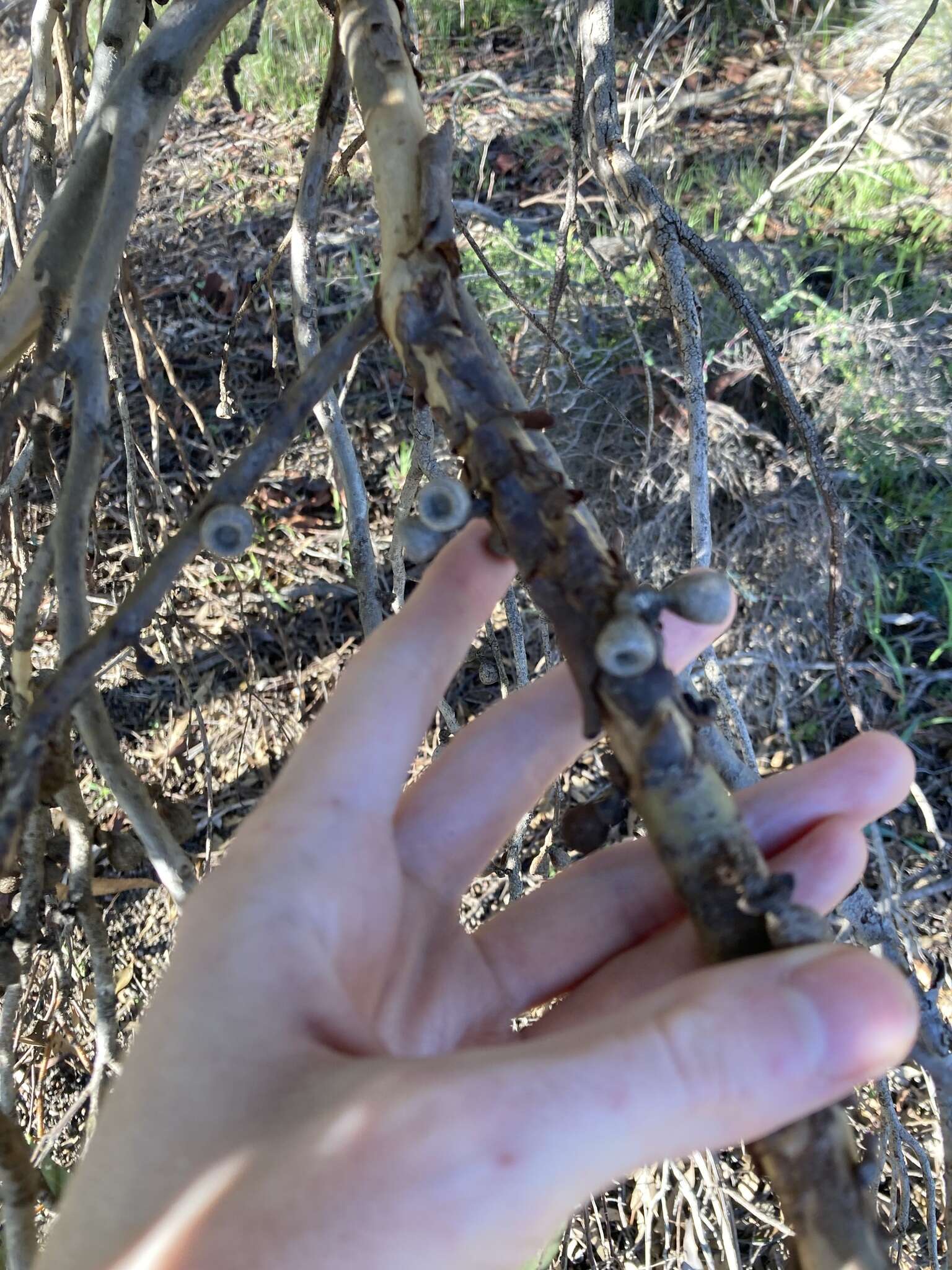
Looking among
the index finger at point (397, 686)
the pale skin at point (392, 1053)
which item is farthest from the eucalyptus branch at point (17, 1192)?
the index finger at point (397, 686)

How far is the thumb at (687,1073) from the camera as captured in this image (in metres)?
0.76

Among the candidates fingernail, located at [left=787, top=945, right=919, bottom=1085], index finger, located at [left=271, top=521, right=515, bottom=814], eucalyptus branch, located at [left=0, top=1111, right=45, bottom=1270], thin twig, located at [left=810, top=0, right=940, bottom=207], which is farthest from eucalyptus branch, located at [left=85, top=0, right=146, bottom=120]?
fingernail, located at [left=787, top=945, right=919, bottom=1085]

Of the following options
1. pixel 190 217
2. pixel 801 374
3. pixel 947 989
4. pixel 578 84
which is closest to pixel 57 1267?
pixel 578 84

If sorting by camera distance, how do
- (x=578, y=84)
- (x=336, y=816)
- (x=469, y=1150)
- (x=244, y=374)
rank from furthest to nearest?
(x=244, y=374) → (x=578, y=84) → (x=336, y=816) → (x=469, y=1150)

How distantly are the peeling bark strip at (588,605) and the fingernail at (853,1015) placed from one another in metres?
0.06

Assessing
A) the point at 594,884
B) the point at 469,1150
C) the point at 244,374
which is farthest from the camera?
the point at 244,374

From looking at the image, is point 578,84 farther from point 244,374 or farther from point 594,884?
point 244,374

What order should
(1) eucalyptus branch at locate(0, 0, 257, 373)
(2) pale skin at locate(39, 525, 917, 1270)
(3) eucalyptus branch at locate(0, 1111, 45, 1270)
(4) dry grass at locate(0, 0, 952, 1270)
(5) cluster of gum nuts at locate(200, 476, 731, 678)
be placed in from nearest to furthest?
(2) pale skin at locate(39, 525, 917, 1270) < (5) cluster of gum nuts at locate(200, 476, 731, 678) < (3) eucalyptus branch at locate(0, 1111, 45, 1270) < (1) eucalyptus branch at locate(0, 0, 257, 373) < (4) dry grass at locate(0, 0, 952, 1270)

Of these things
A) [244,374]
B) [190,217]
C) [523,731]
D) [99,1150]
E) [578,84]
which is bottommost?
[523,731]

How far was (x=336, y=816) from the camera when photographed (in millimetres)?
1040

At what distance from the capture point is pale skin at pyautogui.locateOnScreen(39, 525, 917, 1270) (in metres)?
0.75

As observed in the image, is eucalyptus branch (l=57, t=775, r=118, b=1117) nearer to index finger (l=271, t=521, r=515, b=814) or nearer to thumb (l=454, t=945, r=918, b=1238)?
index finger (l=271, t=521, r=515, b=814)

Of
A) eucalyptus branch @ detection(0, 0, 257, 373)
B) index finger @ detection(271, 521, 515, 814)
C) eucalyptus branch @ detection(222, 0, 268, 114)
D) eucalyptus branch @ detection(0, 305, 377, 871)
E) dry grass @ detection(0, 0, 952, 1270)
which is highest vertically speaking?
eucalyptus branch @ detection(222, 0, 268, 114)

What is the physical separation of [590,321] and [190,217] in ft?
7.03
